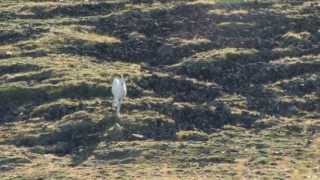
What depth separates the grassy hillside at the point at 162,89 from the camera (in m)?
25.9

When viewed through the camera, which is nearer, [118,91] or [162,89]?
[118,91]

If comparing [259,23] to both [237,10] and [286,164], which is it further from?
[286,164]

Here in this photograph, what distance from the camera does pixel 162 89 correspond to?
107ft

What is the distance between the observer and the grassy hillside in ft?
84.9

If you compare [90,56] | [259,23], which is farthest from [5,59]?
[259,23]

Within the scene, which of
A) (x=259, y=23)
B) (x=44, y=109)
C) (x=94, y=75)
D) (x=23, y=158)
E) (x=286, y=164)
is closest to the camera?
(x=286, y=164)

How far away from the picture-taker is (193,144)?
89.5 ft

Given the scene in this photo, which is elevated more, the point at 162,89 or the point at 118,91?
the point at 118,91

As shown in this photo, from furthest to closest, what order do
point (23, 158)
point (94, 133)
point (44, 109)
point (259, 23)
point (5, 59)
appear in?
point (259, 23) → point (5, 59) → point (44, 109) → point (94, 133) → point (23, 158)

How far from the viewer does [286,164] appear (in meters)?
25.0

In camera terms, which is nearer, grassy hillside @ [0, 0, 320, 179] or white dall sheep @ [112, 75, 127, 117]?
grassy hillside @ [0, 0, 320, 179]

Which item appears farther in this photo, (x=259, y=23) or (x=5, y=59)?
(x=259, y=23)

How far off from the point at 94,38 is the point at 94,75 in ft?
15.7

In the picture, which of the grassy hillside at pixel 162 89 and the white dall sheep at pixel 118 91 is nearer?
the grassy hillside at pixel 162 89
